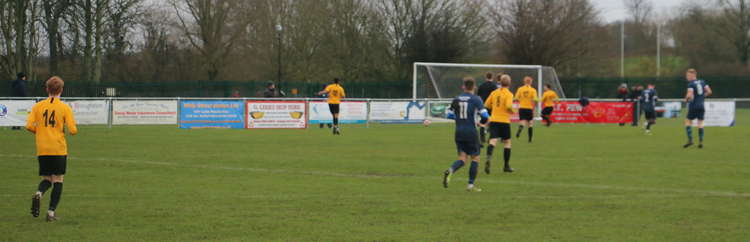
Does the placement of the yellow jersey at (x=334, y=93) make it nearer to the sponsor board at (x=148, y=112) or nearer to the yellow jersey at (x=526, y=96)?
the sponsor board at (x=148, y=112)

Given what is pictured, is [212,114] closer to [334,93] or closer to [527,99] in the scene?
[334,93]

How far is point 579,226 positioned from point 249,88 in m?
41.5

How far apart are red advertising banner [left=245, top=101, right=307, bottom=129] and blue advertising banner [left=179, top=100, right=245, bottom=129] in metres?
0.26

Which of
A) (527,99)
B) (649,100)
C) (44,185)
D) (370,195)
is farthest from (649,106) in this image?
(44,185)

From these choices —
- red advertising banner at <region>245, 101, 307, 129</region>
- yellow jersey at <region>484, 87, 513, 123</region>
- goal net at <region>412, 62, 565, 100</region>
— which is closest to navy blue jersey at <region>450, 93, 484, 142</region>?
yellow jersey at <region>484, 87, 513, 123</region>

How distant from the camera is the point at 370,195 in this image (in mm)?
10844

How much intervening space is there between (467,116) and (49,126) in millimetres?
5299

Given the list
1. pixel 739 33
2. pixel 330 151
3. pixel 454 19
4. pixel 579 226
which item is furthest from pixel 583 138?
pixel 739 33

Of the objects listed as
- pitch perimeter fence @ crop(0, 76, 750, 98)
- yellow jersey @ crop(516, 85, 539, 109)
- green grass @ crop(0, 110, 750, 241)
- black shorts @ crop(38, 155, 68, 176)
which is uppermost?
pitch perimeter fence @ crop(0, 76, 750, 98)

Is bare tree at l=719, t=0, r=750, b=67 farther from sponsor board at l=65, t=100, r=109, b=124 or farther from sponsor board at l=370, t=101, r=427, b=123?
sponsor board at l=65, t=100, r=109, b=124

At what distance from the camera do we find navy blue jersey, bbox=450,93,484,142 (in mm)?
11398

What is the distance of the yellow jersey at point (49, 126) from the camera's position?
8.62 m

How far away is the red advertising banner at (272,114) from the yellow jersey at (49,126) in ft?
66.2

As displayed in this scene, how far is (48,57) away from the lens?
1945 inches
